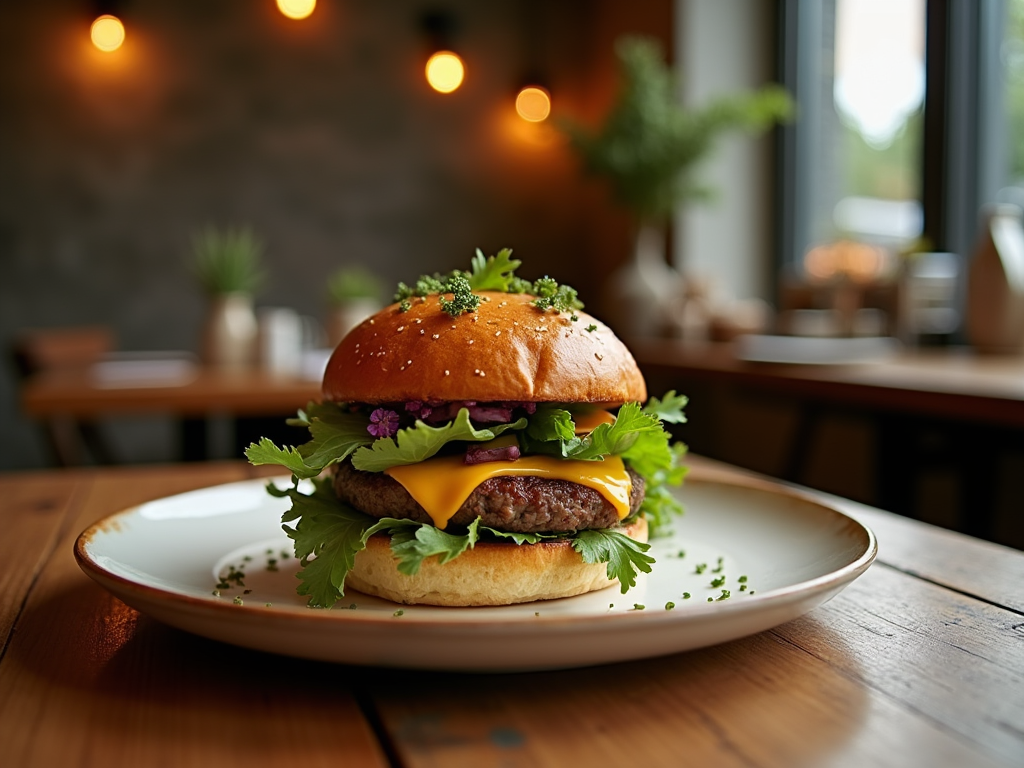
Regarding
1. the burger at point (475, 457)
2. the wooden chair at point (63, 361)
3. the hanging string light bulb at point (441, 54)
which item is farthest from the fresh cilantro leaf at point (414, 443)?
the hanging string light bulb at point (441, 54)

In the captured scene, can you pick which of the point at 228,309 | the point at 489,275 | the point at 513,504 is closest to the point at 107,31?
the point at 228,309

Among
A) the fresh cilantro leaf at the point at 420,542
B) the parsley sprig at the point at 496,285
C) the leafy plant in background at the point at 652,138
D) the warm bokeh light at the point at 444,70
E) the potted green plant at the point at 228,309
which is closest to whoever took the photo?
the fresh cilantro leaf at the point at 420,542

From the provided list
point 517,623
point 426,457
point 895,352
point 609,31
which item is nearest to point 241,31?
point 609,31

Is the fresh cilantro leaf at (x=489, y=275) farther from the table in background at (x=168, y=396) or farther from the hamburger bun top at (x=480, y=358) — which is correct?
the table in background at (x=168, y=396)

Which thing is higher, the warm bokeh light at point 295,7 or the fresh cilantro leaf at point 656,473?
the warm bokeh light at point 295,7

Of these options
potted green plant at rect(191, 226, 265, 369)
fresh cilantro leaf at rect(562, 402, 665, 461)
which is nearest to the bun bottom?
fresh cilantro leaf at rect(562, 402, 665, 461)

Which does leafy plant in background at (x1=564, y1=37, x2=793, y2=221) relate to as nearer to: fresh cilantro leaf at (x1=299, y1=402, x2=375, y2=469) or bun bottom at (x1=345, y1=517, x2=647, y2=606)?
fresh cilantro leaf at (x1=299, y1=402, x2=375, y2=469)

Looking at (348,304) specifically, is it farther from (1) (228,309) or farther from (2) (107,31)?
(2) (107,31)
